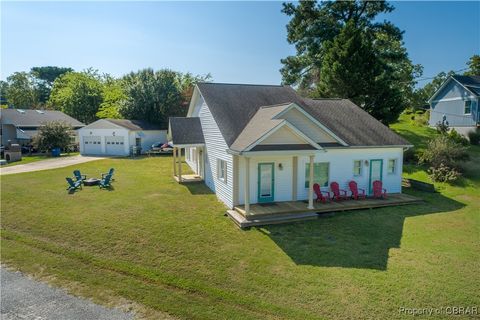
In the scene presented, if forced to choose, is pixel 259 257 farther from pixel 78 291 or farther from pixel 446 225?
pixel 446 225

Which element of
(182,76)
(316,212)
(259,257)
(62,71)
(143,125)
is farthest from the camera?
(62,71)

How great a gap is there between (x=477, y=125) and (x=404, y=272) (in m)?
27.0

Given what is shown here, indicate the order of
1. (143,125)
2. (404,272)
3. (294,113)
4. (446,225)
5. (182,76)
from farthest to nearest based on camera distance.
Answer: (182,76) → (143,125) → (294,113) → (446,225) → (404,272)

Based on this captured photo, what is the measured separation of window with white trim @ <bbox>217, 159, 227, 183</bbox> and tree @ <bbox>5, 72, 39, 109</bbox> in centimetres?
6782

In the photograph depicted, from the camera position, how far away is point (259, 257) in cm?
892

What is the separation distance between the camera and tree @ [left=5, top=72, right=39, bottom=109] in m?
67.4

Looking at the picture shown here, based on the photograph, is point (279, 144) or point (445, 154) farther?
point (445, 154)

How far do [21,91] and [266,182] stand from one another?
257ft

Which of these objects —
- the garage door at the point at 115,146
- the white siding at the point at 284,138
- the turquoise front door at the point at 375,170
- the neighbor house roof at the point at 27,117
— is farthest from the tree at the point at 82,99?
the turquoise front door at the point at 375,170

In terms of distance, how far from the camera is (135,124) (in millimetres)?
35656

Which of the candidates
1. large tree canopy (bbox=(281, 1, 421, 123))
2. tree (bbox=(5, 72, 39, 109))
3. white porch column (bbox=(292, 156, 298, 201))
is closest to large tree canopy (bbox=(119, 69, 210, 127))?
large tree canopy (bbox=(281, 1, 421, 123))

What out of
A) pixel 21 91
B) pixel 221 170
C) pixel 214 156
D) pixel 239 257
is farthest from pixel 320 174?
pixel 21 91

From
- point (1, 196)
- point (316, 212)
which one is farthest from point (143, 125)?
point (316, 212)

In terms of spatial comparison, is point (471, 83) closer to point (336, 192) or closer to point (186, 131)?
point (336, 192)
